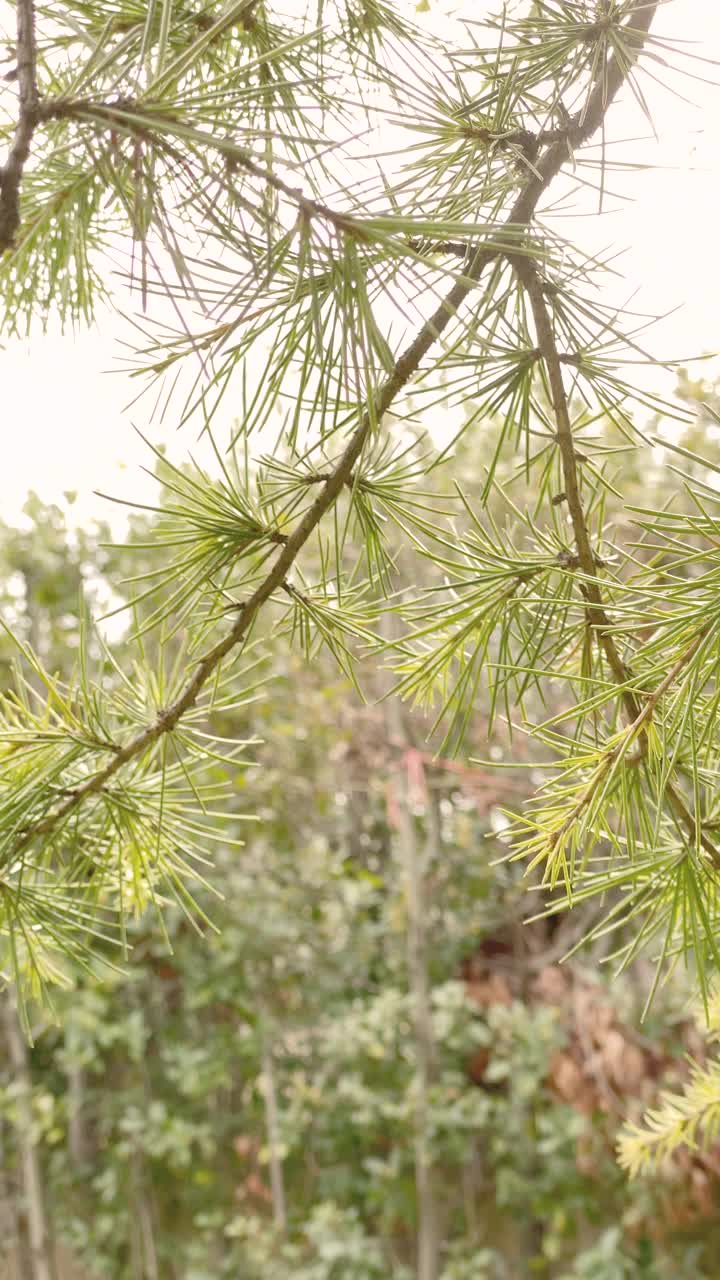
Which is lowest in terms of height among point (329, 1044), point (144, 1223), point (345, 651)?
point (144, 1223)

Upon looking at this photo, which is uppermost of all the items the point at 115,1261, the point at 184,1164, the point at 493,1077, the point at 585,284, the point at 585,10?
the point at 585,10

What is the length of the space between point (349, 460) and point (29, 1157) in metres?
1.84

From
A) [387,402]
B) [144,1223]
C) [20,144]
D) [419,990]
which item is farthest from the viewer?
[144,1223]

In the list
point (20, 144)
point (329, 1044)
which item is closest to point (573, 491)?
point (20, 144)

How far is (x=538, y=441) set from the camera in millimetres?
2051

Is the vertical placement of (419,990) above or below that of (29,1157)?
above

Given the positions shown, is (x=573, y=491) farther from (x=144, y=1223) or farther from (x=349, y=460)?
(x=144, y=1223)

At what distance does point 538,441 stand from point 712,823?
162 centimetres

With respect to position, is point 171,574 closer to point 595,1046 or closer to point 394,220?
point 394,220

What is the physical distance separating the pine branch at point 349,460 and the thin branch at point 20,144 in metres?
0.15

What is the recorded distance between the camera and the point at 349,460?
0.49 m

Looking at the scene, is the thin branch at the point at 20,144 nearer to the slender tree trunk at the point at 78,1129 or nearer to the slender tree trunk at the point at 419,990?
the slender tree trunk at the point at 419,990

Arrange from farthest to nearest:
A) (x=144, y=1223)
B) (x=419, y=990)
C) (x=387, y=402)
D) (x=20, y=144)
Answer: (x=144, y=1223) < (x=419, y=990) < (x=387, y=402) < (x=20, y=144)

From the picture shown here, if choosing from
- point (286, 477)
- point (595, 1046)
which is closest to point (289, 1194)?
point (595, 1046)
